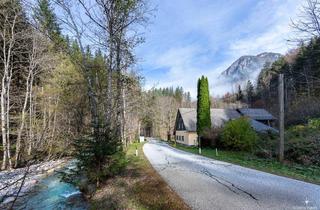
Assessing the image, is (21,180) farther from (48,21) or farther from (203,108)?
(203,108)

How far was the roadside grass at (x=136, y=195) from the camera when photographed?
662 centimetres

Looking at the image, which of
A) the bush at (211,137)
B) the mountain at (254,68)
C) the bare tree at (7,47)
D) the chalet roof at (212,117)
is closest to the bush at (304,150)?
the bush at (211,137)

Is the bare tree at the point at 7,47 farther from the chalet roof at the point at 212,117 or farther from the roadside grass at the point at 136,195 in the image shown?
the chalet roof at the point at 212,117

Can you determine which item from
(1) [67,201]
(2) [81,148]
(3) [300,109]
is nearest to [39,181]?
(1) [67,201]

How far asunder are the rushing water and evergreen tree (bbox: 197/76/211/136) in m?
19.6

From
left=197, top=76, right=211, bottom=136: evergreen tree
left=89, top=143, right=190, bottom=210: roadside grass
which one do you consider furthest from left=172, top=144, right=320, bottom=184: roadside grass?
left=197, top=76, right=211, bottom=136: evergreen tree

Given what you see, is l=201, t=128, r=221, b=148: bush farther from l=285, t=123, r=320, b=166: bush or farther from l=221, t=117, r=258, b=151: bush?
l=285, t=123, r=320, b=166: bush

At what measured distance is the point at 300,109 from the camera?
3072 centimetres

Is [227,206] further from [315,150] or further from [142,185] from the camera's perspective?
[315,150]

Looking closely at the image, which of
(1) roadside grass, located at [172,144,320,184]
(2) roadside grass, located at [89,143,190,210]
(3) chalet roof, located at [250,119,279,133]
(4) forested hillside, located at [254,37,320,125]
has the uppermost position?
(4) forested hillside, located at [254,37,320,125]

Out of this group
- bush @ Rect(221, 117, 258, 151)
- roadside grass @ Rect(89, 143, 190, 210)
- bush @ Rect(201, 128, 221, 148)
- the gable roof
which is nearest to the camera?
roadside grass @ Rect(89, 143, 190, 210)

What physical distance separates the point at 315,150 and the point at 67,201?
13729 millimetres

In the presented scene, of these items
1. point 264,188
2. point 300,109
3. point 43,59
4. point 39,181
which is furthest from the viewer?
point 300,109

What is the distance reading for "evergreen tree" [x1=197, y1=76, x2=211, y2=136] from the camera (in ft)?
99.8
